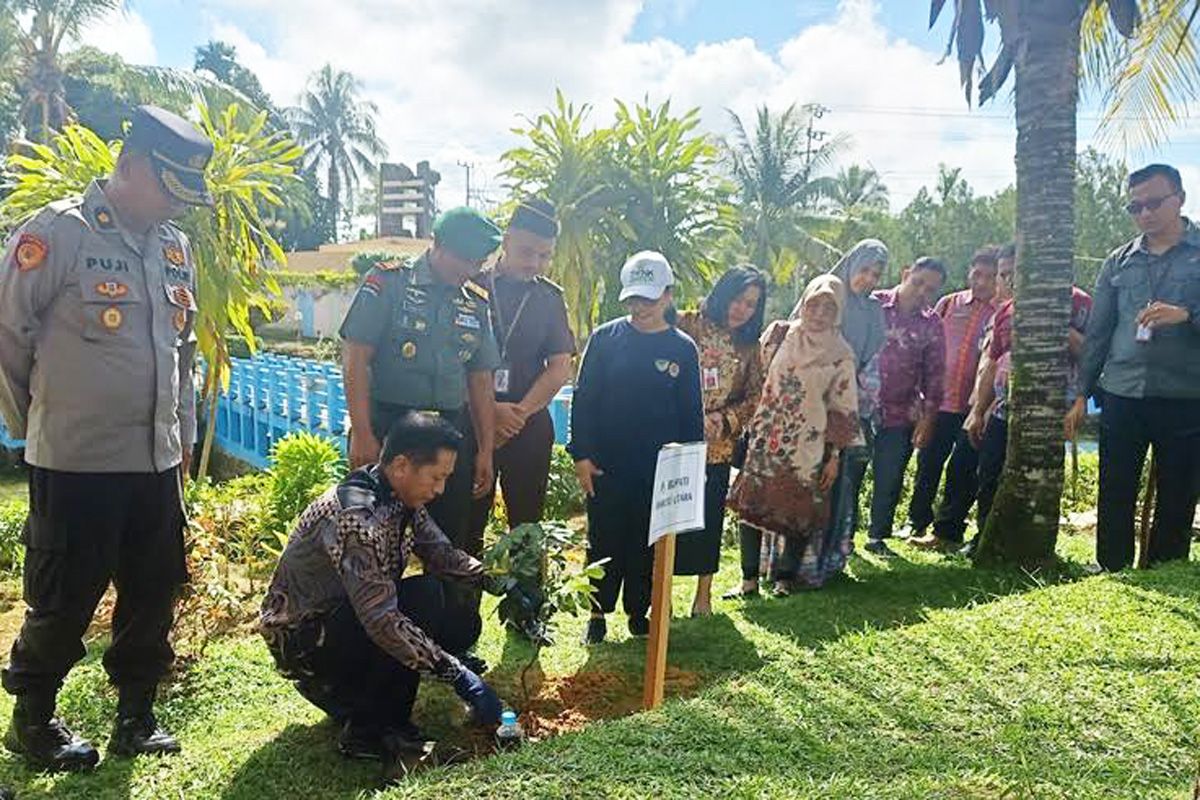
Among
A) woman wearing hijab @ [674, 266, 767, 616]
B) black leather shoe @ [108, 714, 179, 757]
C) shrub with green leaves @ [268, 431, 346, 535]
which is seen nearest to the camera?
black leather shoe @ [108, 714, 179, 757]

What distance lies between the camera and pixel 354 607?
250 cm

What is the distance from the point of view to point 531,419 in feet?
13.3

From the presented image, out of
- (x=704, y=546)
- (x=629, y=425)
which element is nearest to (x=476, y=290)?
(x=629, y=425)

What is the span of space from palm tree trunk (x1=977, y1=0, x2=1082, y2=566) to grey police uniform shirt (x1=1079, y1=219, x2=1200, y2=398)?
0.18 m

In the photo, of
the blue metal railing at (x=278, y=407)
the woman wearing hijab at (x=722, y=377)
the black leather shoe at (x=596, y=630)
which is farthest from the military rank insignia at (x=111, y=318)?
the blue metal railing at (x=278, y=407)

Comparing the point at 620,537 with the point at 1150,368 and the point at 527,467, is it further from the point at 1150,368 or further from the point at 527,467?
the point at 1150,368

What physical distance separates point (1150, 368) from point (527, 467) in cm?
274

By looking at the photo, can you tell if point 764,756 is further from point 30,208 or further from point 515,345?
point 30,208

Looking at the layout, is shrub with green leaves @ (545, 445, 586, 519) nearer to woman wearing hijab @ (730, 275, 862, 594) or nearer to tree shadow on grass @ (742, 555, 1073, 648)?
tree shadow on grass @ (742, 555, 1073, 648)

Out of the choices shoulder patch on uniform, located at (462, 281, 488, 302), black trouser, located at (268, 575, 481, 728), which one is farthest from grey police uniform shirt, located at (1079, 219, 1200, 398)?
black trouser, located at (268, 575, 481, 728)

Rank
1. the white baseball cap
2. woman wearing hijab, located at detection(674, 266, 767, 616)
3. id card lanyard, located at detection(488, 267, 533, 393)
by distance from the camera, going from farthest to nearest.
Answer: woman wearing hijab, located at detection(674, 266, 767, 616), id card lanyard, located at detection(488, 267, 533, 393), the white baseball cap

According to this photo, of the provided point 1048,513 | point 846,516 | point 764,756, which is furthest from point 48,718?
point 1048,513

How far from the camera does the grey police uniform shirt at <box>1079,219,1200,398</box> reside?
4215 millimetres

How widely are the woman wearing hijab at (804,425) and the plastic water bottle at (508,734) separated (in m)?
2.13
